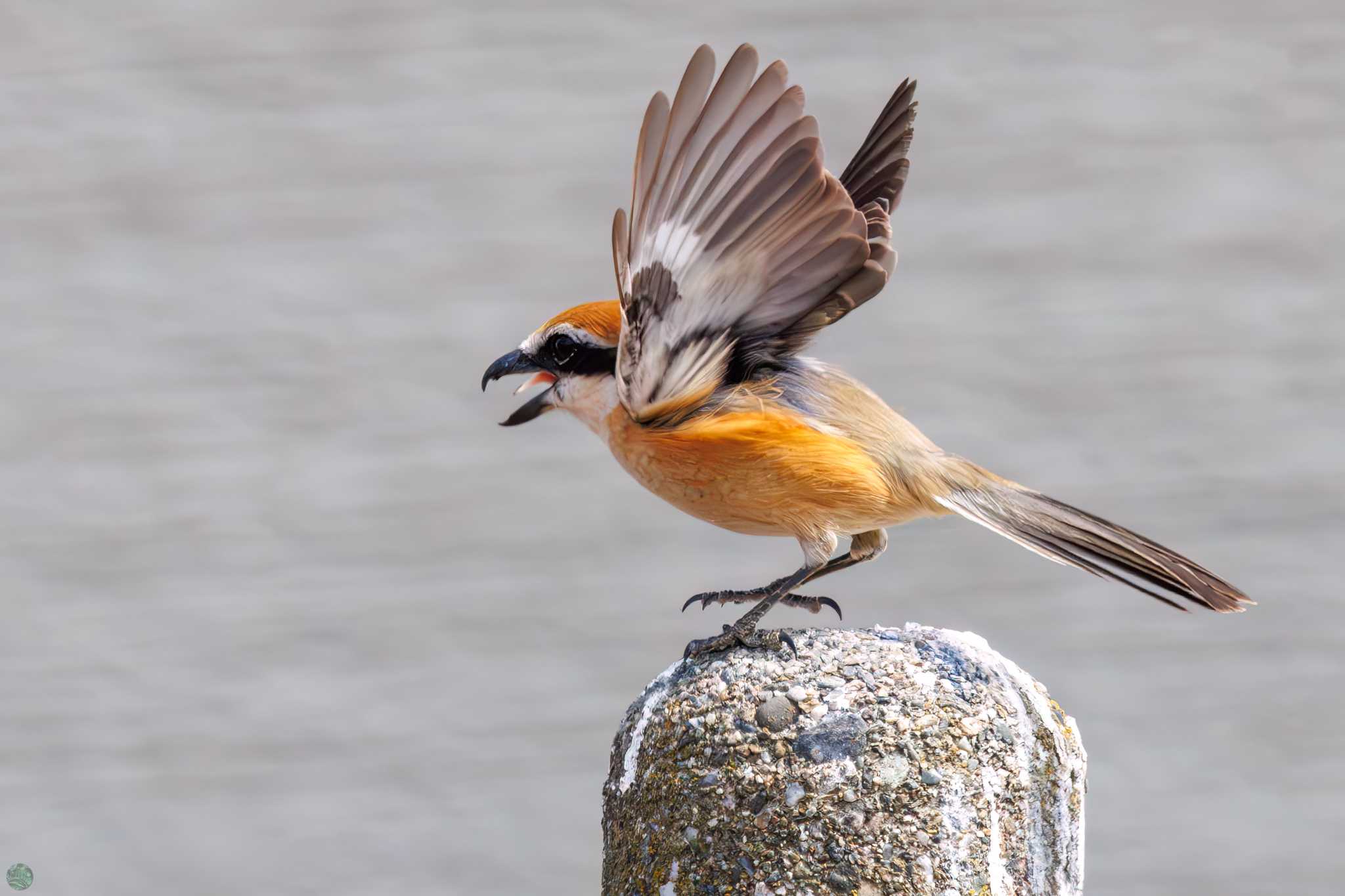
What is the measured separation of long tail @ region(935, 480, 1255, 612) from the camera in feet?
8.62

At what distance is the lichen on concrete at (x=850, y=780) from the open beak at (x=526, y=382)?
0.67 metres

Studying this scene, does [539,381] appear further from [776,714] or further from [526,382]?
[776,714]

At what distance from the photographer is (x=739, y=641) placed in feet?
8.54

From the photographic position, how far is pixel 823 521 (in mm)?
2734

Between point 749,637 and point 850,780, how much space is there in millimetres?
385

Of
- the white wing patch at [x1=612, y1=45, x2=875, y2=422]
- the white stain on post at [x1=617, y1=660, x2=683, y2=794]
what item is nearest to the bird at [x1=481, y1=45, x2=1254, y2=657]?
the white wing patch at [x1=612, y1=45, x2=875, y2=422]

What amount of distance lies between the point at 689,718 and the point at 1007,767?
1.83 ft

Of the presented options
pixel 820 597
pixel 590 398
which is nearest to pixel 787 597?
pixel 820 597

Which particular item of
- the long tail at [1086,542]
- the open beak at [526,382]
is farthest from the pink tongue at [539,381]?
the long tail at [1086,542]

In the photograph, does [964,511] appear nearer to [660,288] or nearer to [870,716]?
[870,716]

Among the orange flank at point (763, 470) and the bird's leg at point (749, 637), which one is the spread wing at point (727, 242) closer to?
the orange flank at point (763, 470)

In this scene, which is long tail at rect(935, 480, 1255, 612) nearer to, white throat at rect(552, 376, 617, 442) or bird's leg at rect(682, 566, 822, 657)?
bird's leg at rect(682, 566, 822, 657)

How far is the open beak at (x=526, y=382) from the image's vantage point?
284 cm

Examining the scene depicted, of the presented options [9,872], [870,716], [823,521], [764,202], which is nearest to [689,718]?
[870,716]
